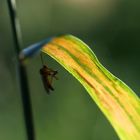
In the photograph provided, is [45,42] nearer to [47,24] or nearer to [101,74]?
[101,74]

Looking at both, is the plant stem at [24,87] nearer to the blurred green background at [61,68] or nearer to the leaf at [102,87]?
the leaf at [102,87]

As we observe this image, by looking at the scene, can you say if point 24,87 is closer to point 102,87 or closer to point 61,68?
point 102,87

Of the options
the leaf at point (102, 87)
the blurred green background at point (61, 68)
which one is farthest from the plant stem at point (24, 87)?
the blurred green background at point (61, 68)

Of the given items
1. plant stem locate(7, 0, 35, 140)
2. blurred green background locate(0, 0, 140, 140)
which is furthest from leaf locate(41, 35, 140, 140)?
blurred green background locate(0, 0, 140, 140)

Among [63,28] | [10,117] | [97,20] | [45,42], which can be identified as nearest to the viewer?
[45,42]

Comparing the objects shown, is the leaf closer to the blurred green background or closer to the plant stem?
the plant stem

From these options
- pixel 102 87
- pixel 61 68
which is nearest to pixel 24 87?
pixel 102 87

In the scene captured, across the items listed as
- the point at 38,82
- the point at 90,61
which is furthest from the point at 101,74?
the point at 38,82
